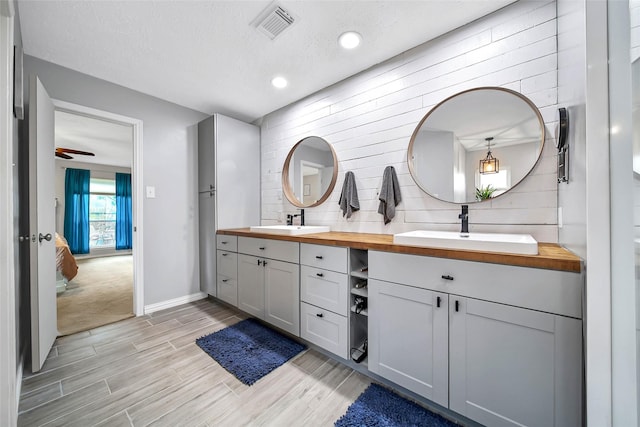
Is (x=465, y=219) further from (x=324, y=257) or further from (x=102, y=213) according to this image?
(x=102, y=213)

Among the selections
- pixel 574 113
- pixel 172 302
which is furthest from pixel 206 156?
pixel 574 113

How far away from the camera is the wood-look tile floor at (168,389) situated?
1.31m

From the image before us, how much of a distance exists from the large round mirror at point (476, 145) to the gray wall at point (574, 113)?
0.77 feet

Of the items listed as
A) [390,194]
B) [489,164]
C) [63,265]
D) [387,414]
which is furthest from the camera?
[63,265]

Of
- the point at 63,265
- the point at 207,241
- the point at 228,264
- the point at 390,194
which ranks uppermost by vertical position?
the point at 390,194

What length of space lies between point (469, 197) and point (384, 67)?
1.31 m

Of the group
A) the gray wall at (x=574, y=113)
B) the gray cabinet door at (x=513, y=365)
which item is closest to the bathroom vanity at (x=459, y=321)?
the gray cabinet door at (x=513, y=365)

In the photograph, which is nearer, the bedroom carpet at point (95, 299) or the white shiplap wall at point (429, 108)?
the white shiplap wall at point (429, 108)

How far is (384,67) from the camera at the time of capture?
2121 mm

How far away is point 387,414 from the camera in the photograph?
1307 millimetres

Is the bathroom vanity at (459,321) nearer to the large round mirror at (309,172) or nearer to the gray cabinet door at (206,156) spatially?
the large round mirror at (309,172)

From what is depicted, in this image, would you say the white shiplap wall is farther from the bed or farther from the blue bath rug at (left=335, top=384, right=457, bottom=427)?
the bed

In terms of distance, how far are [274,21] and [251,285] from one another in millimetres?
2137

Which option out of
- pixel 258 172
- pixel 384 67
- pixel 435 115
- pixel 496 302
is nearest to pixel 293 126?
pixel 258 172
